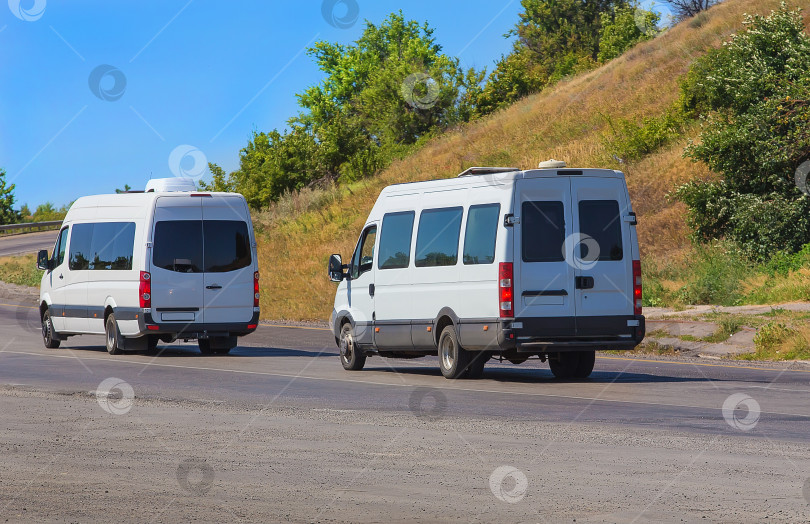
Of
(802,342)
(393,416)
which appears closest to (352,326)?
(393,416)

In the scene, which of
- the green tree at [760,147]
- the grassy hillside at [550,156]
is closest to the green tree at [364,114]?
the grassy hillside at [550,156]

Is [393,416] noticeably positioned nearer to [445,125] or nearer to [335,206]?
[335,206]

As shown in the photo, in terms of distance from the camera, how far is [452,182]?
16.1 m

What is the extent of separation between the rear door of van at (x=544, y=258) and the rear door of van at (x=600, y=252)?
0.14 m

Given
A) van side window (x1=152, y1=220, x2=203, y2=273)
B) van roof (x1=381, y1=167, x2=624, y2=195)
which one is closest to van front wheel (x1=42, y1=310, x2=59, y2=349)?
van side window (x1=152, y1=220, x2=203, y2=273)

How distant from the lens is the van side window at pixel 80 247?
2194cm

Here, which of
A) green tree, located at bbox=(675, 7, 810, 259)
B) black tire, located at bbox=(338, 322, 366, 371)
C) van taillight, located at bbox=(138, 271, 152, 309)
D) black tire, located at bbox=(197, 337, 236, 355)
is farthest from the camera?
green tree, located at bbox=(675, 7, 810, 259)

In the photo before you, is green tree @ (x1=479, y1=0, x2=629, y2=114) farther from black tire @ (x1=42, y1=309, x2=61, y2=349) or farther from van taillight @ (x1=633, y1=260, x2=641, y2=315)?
van taillight @ (x1=633, y1=260, x2=641, y2=315)

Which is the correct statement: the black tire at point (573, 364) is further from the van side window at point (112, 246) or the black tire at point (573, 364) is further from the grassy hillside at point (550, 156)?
the grassy hillside at point (550, 156)

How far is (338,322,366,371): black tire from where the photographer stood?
17.6 meters

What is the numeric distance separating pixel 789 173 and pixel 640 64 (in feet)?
96.0

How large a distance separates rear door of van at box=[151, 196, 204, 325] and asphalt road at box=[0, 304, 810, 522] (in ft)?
11.5

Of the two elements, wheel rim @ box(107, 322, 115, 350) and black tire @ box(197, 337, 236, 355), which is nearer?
wheel rim @ box(107, 322, 115, 350)

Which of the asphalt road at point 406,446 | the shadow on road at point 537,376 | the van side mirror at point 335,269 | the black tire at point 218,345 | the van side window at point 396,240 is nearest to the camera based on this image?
the asphalt road at point 406,446
